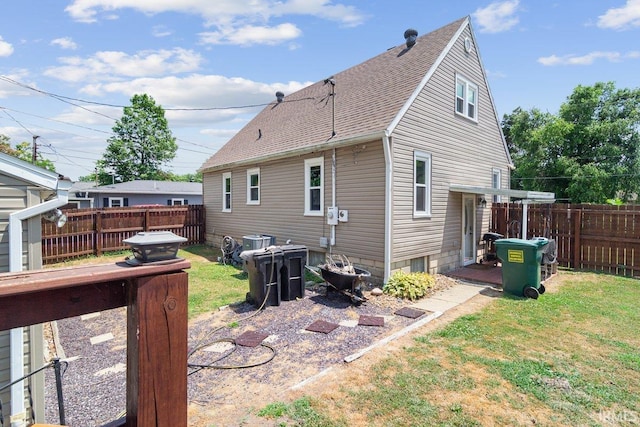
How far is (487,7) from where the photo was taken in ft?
32.9

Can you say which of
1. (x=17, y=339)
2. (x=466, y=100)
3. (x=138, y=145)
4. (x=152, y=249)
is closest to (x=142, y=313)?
(x=152, y=249)

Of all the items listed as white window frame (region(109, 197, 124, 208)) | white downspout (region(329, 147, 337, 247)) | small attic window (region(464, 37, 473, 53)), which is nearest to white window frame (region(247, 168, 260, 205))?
white downspout (region(329, 147, 337, 247))

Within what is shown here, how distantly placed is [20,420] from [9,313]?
127 inches

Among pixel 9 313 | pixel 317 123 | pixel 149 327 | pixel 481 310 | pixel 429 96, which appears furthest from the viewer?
pixel 317 123

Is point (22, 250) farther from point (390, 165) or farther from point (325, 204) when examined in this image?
point (325, 204)

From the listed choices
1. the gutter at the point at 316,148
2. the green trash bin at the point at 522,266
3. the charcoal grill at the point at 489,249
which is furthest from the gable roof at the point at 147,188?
the green trash bin at the point at 522,266

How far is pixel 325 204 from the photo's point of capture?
31.2 feet

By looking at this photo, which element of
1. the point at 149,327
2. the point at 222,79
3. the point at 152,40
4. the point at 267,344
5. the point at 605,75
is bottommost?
the point at 267,344

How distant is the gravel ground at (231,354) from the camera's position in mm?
3594

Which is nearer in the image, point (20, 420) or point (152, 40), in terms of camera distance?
point (20, 420)

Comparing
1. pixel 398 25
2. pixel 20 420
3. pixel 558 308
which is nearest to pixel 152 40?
pixel 398 25

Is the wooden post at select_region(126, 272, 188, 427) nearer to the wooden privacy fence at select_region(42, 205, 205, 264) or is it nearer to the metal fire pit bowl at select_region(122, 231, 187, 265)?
the metal fire pit bowl at select_region(122, 231, 187, 265)

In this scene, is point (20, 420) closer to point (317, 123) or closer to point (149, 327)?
point (149, 327)

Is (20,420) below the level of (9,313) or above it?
below
